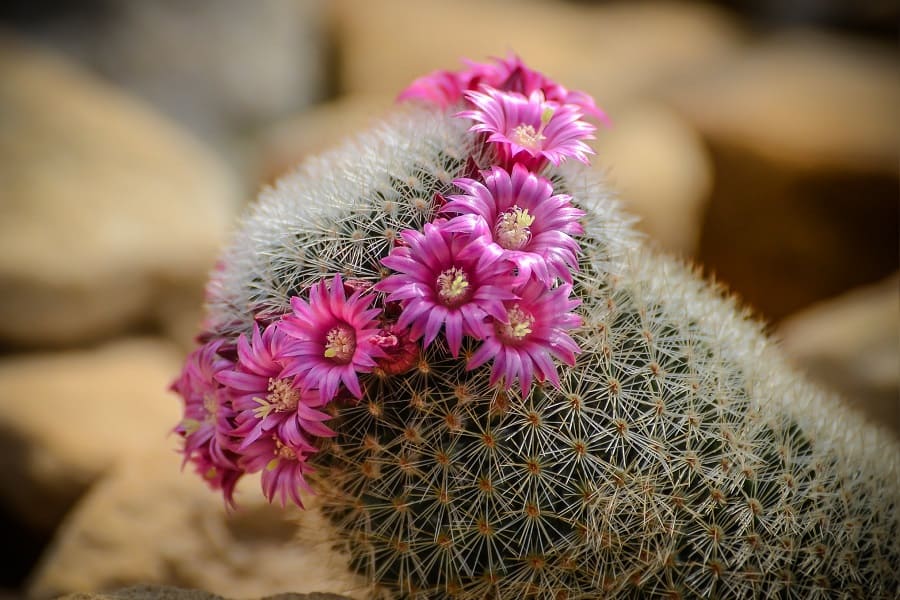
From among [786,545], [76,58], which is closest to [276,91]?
[76,58]

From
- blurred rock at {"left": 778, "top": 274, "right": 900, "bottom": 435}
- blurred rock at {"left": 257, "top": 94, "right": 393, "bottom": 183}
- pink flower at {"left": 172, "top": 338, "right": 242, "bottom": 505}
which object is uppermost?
pink flower at {"left": 172, "top": 338, "right": 242, "bottom": 505}

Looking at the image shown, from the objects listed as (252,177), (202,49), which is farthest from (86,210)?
(202,49)

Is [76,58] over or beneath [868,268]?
over

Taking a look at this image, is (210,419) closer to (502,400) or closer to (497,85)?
(502,400)

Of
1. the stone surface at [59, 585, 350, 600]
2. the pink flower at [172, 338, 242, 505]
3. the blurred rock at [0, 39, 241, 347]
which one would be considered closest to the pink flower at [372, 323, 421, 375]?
the pink flower at [172, 338, 242, 505]

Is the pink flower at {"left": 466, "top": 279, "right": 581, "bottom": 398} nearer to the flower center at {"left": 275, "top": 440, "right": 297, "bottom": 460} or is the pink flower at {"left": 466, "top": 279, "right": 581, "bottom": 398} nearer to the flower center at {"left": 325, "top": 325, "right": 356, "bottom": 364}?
the flower center at {"left": 325, "top": 325, "right": 356, "bottom": 364}

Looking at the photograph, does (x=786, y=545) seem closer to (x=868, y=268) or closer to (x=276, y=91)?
(x=868, y=268)
